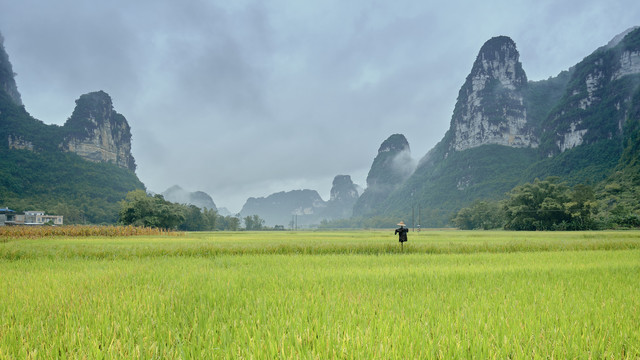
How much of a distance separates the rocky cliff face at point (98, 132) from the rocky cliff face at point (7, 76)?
1134 inches

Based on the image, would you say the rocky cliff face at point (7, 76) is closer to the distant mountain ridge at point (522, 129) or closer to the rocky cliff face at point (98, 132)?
the rocky cliff face at point (98, 132)

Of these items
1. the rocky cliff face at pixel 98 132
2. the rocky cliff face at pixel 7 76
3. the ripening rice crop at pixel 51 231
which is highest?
the rocky cliff face at pixel 7 76

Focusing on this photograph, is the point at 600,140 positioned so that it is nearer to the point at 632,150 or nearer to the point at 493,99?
the point at 632,150

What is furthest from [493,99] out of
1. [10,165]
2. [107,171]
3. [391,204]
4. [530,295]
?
[10,165]

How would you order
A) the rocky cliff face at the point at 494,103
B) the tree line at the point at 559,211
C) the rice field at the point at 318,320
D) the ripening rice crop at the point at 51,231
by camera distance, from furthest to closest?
the rocky cliff face at the point at 494,103 < the tree line at the point at 559,211 < the ripening rice crop at the point at 51,231 < the rice field at the point at 318,320

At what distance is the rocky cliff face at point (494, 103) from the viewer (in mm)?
144250

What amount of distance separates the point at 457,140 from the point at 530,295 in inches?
7047

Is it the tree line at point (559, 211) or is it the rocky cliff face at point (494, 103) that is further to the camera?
the rocky cliff face at point (494, 103)

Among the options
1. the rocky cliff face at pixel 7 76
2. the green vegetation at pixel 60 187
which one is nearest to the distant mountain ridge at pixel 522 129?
the green vegetation at pixel 60 187

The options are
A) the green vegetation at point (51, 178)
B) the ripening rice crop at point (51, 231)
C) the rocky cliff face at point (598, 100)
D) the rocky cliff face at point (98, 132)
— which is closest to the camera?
the ripening rice crop at point (51, 231)

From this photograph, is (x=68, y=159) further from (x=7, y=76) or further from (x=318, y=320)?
(x=318, y=320)

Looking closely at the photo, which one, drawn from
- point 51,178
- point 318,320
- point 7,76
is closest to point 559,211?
point 318,320

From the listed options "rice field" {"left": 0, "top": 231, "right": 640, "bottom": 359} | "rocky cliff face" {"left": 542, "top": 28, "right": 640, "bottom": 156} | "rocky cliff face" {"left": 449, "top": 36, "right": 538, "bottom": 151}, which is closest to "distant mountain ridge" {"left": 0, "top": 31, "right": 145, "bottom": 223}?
"rice field" {"left": 0, "top": 231, "right": 640, "bottom": 359}

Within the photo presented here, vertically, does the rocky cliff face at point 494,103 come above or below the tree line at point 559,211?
above
